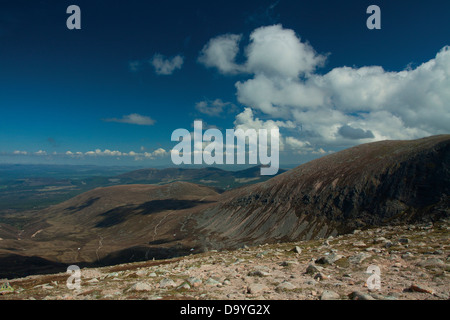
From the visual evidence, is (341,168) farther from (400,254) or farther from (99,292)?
(99,292)

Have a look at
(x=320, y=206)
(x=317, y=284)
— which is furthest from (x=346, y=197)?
(x=317, y=284)

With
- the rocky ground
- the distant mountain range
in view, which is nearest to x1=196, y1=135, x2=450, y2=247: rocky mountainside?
the distant mountain range

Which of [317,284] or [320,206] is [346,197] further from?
[317,284]

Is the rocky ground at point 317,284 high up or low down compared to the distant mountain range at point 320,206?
up

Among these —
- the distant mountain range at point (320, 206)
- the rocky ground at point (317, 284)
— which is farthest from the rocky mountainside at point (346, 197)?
the rocky ground at point (317, 284)

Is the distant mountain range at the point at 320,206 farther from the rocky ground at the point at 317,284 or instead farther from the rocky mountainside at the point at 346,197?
the rocky ground at the point at 317,284

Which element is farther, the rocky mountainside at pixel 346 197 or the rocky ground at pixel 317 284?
the rocky mountainside at pixel 346 197

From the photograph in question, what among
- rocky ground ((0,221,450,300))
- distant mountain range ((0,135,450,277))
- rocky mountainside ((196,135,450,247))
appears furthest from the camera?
distant mountain range ((0,135,450,277))

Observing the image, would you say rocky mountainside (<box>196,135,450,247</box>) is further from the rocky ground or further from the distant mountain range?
the rocky ground
